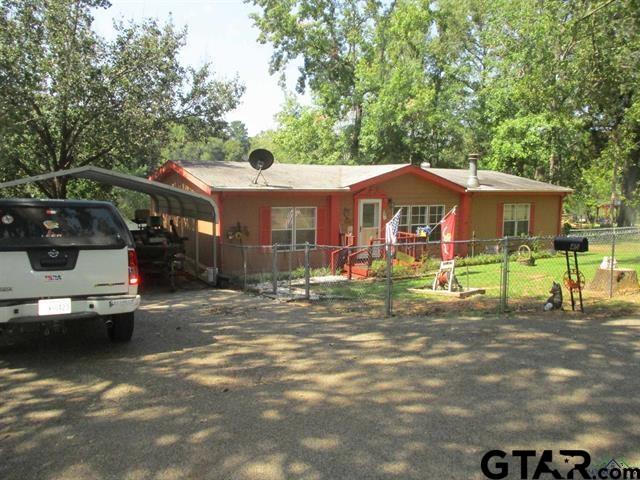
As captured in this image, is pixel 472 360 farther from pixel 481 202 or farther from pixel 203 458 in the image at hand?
pixel 481 202

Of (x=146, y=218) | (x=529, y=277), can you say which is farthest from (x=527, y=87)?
(x=146, y=218)

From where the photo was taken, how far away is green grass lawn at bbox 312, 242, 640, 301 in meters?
11.2

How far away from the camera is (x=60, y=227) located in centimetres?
591

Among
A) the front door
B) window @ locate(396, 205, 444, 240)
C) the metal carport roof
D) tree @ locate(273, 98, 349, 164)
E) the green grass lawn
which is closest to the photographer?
the metal carport roof

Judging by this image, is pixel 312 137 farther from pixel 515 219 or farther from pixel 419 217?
pixel 419 217

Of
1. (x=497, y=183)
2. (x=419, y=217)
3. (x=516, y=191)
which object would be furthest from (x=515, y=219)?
(x=419, y=217)

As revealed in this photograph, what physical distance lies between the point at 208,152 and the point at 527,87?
316 ft

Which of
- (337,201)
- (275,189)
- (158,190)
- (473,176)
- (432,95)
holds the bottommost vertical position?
(337,201)

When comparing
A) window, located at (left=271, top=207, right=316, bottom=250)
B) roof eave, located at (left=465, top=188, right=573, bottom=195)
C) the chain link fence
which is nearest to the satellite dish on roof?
window, located at (left=271, top=207, right=316, bottom=250)

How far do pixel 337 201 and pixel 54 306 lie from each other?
1112cm

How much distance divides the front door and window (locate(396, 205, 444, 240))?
1.05 metres

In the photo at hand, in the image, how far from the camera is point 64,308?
559 cm

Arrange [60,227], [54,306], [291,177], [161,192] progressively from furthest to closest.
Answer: [291,177] < [161,192] < [60,227] < [54,306]

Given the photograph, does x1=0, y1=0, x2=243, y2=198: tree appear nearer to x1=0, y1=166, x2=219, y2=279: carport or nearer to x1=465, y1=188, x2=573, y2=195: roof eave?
x1=0, y1=166, x2=219, y2=279: carport
